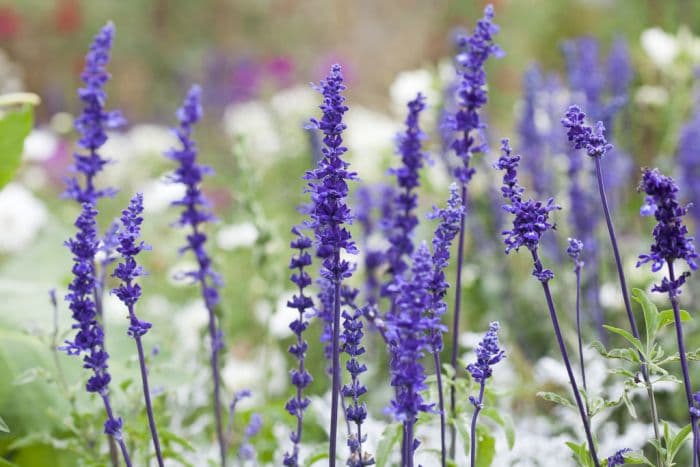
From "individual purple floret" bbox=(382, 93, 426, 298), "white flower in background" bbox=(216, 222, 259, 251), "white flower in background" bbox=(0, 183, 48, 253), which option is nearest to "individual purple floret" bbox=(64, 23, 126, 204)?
"individual purple floret" bbox=(382, 93, 426, 298)

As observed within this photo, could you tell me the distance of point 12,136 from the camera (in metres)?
1.28

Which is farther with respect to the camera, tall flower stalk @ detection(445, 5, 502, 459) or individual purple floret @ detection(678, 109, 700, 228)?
individual purple floret @ detection(678, 109, 700, 228)

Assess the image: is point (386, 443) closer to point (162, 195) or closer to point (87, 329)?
point (87, 329)

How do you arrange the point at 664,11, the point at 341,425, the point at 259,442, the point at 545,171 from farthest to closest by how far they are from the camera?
the point at 664,11 → the point at 545,171 → the point at 341,425 → the point at 259,442

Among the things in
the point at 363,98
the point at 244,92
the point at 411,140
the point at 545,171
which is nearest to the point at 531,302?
the point at 545,171

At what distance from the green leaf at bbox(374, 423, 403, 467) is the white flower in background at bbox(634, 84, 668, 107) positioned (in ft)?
5.51

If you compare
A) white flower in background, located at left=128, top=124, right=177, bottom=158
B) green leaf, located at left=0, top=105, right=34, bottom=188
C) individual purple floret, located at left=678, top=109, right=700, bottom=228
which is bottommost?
green leaf, located at left=0, top=105, right=34, bottom=188

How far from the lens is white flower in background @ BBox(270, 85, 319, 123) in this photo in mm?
3139

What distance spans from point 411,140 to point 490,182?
1006 millimetres

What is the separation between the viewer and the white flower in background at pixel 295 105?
3.14 meters

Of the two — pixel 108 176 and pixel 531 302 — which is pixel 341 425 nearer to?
pixel 531 302

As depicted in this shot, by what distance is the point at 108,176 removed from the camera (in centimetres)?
319

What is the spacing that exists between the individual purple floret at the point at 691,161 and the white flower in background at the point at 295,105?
148 centimetres

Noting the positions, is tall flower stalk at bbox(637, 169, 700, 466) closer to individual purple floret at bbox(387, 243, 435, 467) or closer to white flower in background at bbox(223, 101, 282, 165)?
individual purple floret at bbox(387, 243, 435, 467)
